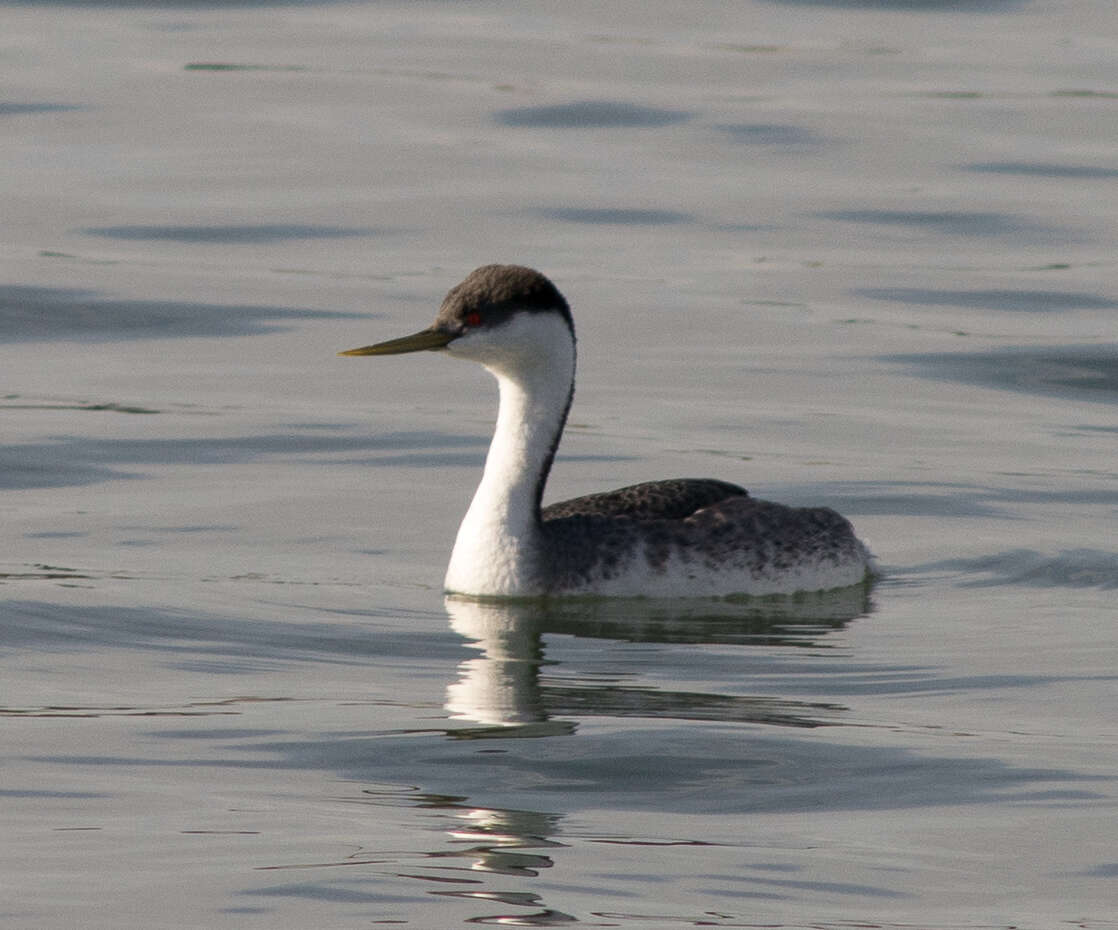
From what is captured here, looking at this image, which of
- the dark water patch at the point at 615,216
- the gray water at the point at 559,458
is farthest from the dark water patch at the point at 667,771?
the dark water patch at the point at 615,216

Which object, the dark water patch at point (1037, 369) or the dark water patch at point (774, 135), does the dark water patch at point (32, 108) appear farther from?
the dark water patch at point (1037, 369)

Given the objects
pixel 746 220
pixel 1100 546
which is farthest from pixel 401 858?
pixel 746 220

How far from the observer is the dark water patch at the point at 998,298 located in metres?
18.7

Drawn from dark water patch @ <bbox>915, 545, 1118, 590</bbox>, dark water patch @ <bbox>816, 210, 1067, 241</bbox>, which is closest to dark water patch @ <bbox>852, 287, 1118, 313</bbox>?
dark water patch @ <bbox>816, 210, 1067, 241</bbox>

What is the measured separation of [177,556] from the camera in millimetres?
11578

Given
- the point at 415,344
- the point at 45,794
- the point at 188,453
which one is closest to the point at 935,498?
→ the point at 415,344

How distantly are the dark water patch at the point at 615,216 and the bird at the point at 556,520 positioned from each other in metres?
9.97

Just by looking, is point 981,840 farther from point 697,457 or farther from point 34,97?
point 34,97

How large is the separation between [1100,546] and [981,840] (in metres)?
4.91

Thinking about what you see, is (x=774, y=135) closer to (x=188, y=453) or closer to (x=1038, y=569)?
(x=188, y=453)

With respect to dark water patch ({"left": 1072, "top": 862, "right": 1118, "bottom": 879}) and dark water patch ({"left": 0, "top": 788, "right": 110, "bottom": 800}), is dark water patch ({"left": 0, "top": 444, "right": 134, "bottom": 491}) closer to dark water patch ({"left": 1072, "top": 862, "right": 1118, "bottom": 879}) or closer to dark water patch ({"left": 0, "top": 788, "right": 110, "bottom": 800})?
dark water patch ({"left": 0, "top": 788, "right": 110, "bottom": 800})

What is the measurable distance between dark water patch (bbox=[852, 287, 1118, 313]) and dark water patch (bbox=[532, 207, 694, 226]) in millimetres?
2773

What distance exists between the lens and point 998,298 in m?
19.0

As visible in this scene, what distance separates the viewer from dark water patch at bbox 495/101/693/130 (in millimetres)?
25328
